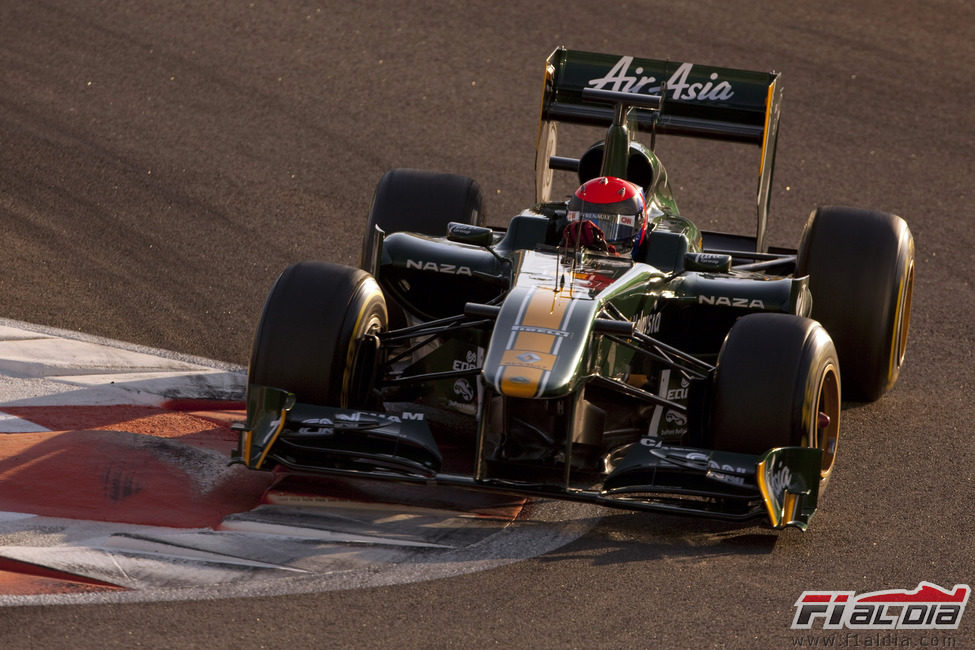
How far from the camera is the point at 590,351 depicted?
7.16 m

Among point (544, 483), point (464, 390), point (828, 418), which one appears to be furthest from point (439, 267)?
point (828, 418)

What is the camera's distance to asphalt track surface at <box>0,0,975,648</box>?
6.15 metres

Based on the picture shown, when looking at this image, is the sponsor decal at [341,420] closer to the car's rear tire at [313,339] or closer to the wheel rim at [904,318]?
the car's rear tire at [313,339]

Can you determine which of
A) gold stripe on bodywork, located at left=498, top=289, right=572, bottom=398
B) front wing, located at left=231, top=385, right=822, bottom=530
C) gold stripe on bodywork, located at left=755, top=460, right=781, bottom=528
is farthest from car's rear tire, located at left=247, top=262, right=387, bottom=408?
gold stripe on bodywork, located at left=755, top=460, right=781, bottom=528

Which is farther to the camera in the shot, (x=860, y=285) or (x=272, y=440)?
(x=860, y=285)

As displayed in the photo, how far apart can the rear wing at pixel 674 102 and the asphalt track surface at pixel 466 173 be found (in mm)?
1874

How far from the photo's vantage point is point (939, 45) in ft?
58.0

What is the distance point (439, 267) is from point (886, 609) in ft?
9.99

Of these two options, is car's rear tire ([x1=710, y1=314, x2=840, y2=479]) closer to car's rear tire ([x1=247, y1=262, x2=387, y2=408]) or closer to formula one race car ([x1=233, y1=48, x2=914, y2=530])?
formula one race car ([x1=233, y1=48, x2=914, y2=530])

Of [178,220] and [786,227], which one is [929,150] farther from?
[178,220]

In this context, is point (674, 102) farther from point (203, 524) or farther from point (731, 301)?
point (203, 524)

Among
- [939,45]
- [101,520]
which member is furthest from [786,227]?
[101,520]

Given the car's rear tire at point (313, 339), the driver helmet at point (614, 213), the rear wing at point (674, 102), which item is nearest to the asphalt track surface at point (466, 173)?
the car's rear tire at point (313, 339)

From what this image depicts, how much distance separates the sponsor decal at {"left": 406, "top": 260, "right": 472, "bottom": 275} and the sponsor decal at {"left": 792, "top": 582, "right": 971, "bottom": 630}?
2.68m
